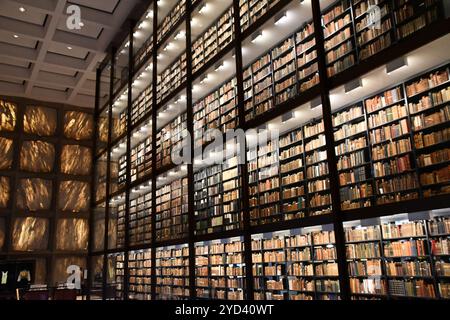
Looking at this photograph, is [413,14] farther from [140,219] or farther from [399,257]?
[140,219]

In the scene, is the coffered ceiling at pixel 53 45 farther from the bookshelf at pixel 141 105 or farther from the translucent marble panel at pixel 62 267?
the translucent marble panel at pixel 62 267

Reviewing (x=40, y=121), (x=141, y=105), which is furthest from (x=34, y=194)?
(x=141, y=105)

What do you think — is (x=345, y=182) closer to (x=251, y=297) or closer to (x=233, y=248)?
(x=251, y=297)

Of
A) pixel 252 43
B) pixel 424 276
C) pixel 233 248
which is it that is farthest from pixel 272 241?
pixel 252 43

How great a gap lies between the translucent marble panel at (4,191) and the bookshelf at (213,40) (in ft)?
29.8

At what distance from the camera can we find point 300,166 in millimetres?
5555

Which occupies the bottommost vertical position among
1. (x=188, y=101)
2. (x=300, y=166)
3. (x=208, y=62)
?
(x=300, y=166)

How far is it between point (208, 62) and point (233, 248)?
323cm

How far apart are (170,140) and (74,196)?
295 inches

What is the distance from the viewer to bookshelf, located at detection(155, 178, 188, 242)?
315 inches

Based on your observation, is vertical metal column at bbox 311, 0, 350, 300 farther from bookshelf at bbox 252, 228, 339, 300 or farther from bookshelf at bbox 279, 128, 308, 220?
bookshelf at bbox 279, 128, 308, 220

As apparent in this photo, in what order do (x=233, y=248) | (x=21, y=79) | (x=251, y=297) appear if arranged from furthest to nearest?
(x=21, y=79), (x=233, y=248), (x=251, y=297)

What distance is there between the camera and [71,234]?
46.9 ft
